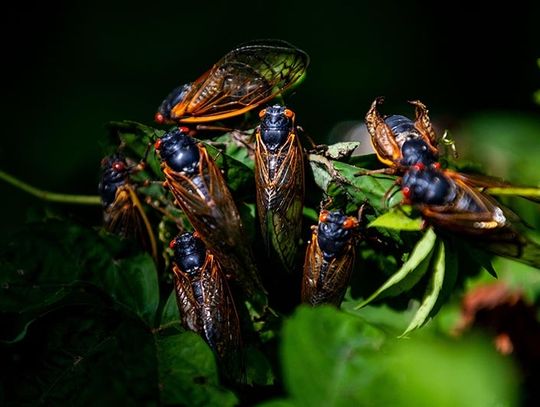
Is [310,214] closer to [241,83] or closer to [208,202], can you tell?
[208,202]

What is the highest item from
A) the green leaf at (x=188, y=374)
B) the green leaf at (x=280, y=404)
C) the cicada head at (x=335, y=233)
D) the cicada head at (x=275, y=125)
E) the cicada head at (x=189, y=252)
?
the cicada head at (x=275, y=125)

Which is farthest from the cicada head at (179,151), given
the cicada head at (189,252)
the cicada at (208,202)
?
Answer: the cicada head at (189,252)

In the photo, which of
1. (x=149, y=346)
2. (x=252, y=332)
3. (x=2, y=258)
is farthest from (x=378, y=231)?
(x=2, y=258)

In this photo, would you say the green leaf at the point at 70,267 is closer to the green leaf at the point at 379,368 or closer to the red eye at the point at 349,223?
the red eye at the point at 349,223

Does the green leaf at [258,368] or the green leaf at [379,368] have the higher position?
the green leaf at [379,368]

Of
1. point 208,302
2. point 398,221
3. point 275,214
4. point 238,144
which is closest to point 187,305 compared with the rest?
point 208,302

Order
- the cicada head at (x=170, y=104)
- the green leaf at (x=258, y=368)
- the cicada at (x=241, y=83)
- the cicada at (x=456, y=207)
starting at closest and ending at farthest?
1. the cicada at (x=456, y=207)
2. the green leaf at (x=258, y=368)
3. the cicada at (x=241, y=83)
4. the cicada head at (x=170, y=104)

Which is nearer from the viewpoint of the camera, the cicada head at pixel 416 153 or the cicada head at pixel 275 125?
the cicada head at pixel 416 153
